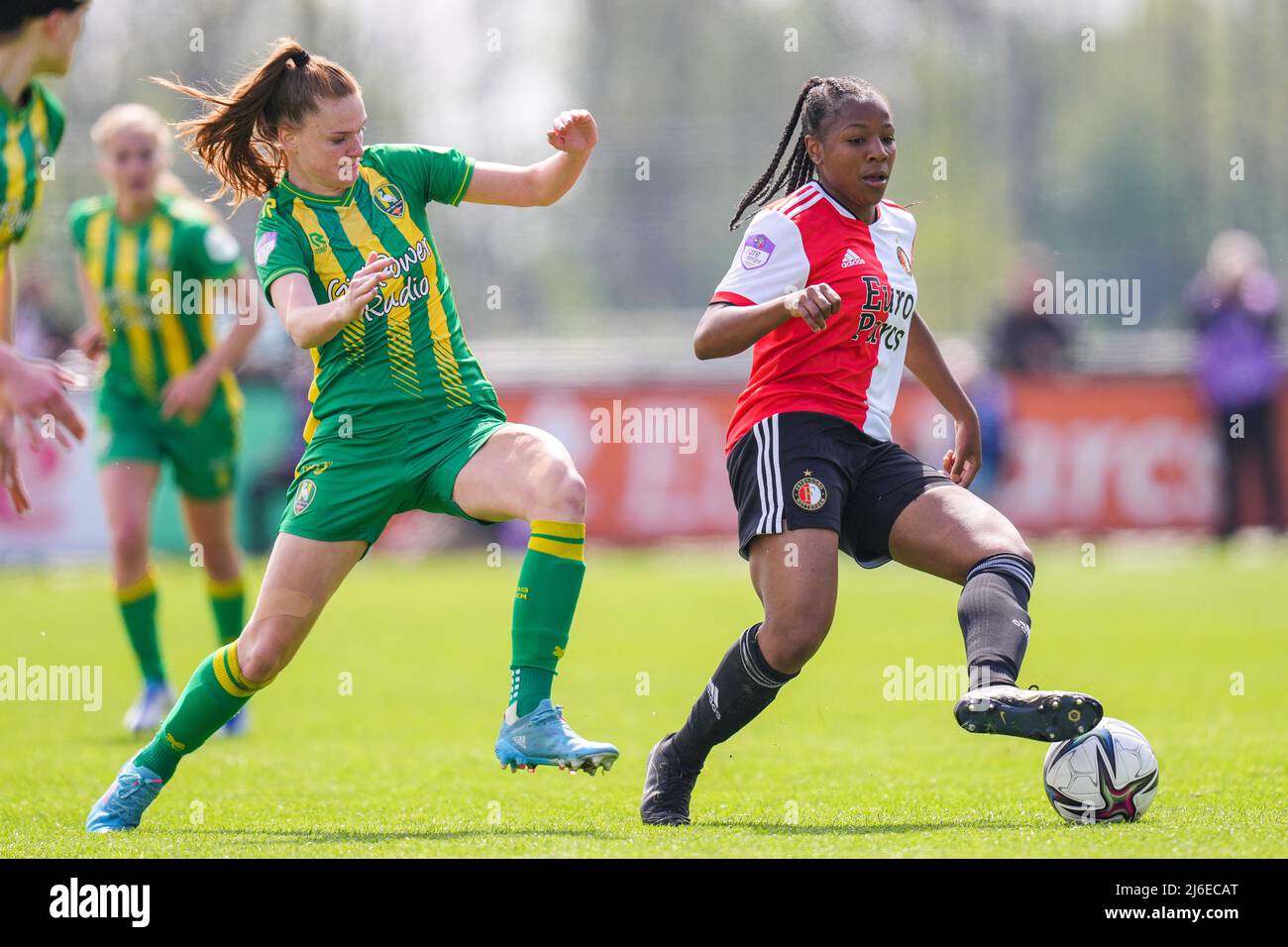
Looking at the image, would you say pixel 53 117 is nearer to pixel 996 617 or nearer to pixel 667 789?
pixel 667 789

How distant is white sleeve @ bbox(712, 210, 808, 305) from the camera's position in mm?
A: 5246

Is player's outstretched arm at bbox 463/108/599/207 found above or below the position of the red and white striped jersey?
above

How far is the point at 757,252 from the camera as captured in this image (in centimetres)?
533

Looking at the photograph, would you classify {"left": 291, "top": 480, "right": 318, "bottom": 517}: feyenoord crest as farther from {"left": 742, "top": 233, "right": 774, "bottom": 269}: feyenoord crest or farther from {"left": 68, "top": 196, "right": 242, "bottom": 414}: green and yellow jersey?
{"left": 68, "top": 196, "right": 242, "bottom": 414}: green and yellow jersey

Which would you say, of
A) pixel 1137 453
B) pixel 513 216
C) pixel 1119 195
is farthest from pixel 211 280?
pixel 1119 195

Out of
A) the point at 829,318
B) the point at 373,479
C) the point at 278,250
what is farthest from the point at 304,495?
the point at 829,318

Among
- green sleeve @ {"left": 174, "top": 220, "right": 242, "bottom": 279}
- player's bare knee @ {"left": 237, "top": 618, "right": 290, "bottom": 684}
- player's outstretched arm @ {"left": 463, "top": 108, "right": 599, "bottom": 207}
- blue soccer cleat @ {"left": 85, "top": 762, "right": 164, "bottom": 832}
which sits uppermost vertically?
green sleeve @ {"left": 174, "top": 220, "right": 242, "bottom": 279}

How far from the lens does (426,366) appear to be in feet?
17.8

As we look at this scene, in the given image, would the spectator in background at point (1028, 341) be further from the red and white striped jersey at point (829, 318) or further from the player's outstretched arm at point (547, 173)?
the player's outstretched arm at point (547, 173)

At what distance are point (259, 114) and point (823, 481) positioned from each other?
2.01m

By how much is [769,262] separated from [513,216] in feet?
58.4

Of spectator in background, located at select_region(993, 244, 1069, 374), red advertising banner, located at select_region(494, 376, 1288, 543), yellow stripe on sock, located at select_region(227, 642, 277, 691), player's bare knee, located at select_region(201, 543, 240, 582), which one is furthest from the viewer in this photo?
spectator in background, located at select_region(993, 244, 1069, 374)

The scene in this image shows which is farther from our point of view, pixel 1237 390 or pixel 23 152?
pixel 1237 390

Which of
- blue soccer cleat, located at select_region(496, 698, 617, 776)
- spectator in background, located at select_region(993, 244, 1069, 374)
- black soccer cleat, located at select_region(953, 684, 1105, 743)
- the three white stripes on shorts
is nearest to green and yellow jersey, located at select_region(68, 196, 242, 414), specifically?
the three white stripes on shorts
